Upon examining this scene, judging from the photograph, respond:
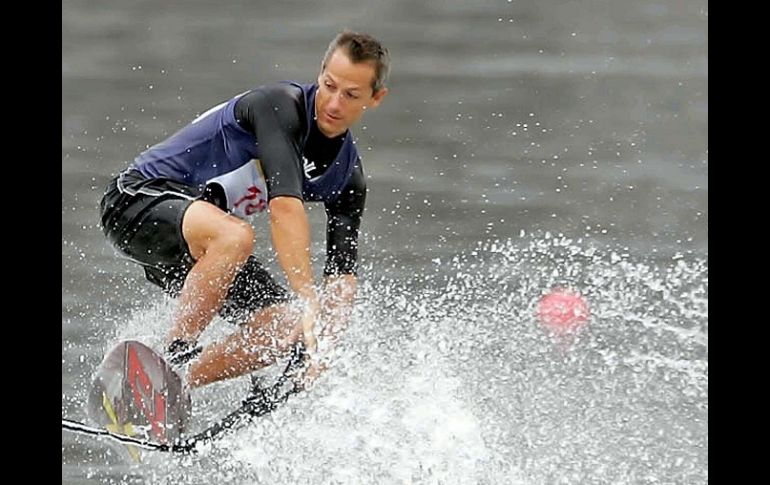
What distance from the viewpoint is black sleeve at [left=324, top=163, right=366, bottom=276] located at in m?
2.98

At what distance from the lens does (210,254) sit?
2.81 metres

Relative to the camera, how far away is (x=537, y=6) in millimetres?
6734

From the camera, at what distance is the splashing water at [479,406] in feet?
10.2

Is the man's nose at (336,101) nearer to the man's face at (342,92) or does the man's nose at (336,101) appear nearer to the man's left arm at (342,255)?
the man's face at (342,92)

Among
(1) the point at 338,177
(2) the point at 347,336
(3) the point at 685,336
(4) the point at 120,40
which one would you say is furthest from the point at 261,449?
(4) the point at 120,40

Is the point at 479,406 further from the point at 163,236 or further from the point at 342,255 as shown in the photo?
the point at 163,236

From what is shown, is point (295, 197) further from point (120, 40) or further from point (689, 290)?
point (120, 40)

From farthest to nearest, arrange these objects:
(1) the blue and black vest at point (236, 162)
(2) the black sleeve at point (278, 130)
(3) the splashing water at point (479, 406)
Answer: (3) the splashing water at point (479, 406) → (1) the blue and black vest at point (236, 162) → (2) the black sleeve at point (278, 130)

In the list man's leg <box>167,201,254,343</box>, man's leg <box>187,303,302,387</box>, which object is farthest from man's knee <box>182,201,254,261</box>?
man's leg <box>187,303,302,387</box>

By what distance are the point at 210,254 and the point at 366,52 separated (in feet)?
1.56

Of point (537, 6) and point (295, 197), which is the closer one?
point (295, 197)

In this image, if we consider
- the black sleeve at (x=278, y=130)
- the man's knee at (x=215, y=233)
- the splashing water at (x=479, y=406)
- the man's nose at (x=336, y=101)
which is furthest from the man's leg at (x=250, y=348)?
the man's nose at (x=336, y=101)
